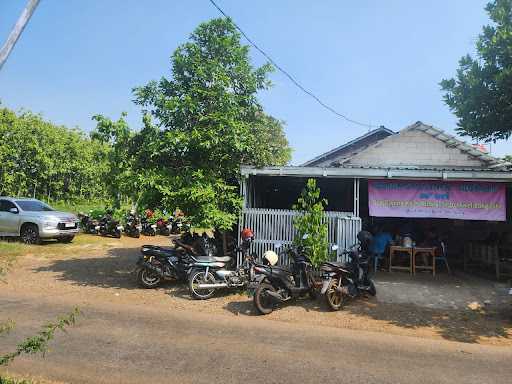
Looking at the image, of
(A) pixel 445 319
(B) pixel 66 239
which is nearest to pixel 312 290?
(A) pixel 445 319

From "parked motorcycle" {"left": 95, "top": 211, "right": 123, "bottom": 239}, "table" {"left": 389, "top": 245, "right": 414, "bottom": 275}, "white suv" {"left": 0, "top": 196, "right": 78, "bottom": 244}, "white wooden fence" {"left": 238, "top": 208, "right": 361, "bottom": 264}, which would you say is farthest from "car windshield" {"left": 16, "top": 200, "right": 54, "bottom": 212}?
"table" {"left": 389, "top": 245, "right": 414, "bottom": 275}

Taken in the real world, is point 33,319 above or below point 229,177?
below

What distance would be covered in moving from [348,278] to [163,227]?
13649 millimetres

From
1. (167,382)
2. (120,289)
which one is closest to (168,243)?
(120,289)

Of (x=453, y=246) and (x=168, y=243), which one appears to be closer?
(x=453, y=246)

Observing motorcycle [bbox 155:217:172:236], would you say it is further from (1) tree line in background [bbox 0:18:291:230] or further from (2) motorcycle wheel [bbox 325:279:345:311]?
(2) motorcycle wheel [bbox 325:279:345:311]

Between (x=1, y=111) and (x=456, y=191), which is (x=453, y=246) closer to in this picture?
(x=456, y=191)

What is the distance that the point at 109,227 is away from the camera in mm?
17547

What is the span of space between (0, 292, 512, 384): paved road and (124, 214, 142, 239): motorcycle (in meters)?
11.5

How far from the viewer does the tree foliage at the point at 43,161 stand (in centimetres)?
1953

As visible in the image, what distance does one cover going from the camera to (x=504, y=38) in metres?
7.66

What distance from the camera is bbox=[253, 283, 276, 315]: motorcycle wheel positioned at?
270 inches

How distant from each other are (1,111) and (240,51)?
16521 mm

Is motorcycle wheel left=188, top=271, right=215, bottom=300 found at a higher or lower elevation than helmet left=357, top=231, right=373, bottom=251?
lower
